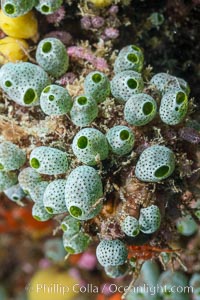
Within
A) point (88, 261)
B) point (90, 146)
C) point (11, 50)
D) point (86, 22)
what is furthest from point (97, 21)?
point (88, 261)

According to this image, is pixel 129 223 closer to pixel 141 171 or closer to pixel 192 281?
pixel 141 171

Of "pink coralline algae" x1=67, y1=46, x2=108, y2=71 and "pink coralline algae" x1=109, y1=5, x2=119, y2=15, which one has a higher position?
"pink coralline algae" x1=109, y1=5, x2=119, y2=15

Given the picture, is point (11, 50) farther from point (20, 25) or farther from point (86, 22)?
point (86, 22)

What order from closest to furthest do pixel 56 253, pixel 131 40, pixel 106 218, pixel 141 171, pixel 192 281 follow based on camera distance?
pixel 141 171, pixel 106 218, pixel 131 40, pixel 192 281, pixel 56 253

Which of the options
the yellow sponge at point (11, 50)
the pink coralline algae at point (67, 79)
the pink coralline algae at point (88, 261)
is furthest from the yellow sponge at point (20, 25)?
the pink coralline algae at point (88, 261)

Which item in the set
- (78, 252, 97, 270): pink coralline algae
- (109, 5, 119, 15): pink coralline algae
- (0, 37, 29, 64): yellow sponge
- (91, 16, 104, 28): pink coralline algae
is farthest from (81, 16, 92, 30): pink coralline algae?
(78, 252, 97, 270): pink coralline algae

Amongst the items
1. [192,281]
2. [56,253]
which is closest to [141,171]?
[192,281]

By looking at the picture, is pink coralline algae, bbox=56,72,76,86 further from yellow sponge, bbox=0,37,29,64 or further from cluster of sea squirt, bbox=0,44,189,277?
yellow sponge, bbox=0,37,29,64
